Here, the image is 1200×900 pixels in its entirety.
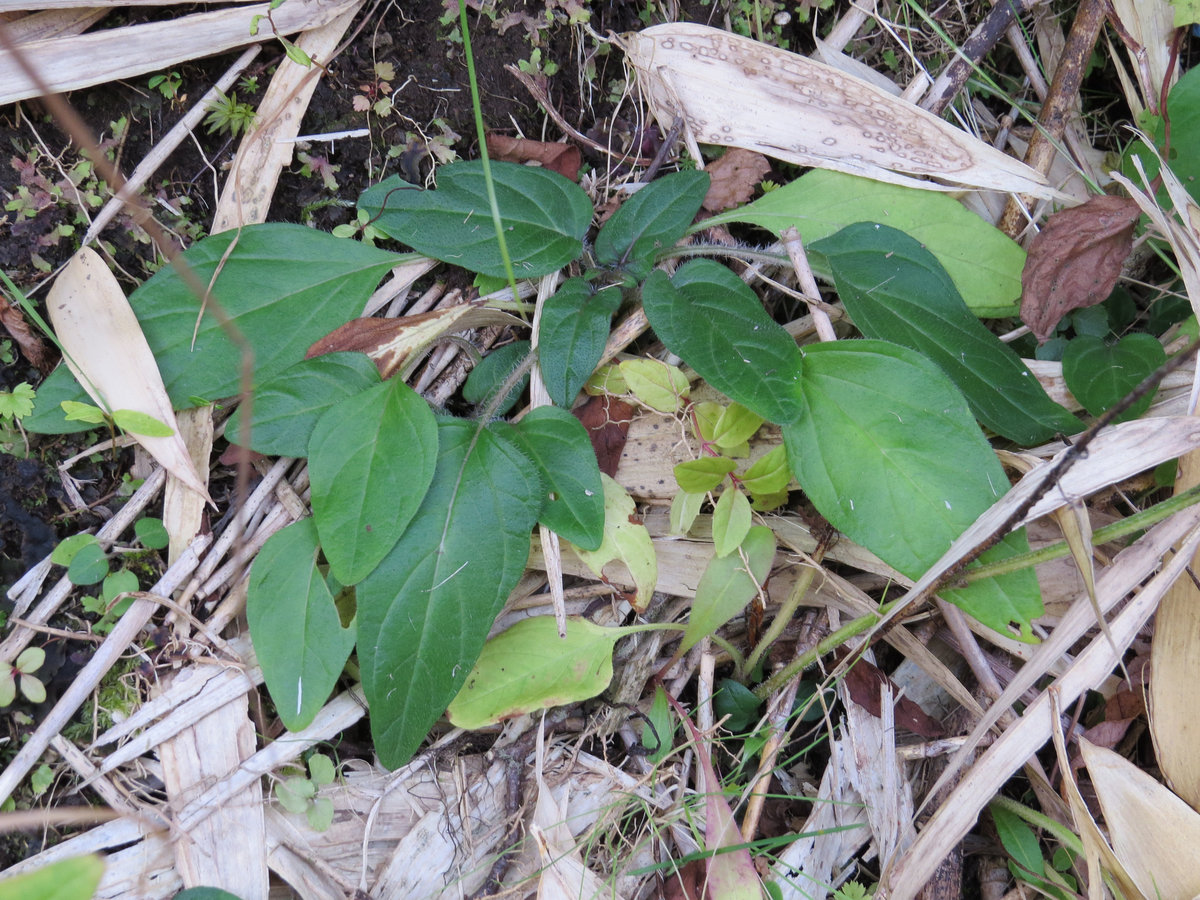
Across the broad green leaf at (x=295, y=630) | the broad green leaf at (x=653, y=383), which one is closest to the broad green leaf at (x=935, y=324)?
the broad green leaf at (x=653, y=383)

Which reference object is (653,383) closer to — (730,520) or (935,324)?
(730,520)

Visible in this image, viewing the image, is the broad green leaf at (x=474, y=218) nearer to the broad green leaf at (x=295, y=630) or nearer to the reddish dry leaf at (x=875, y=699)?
the broad green leaf at (x=295, y=630)

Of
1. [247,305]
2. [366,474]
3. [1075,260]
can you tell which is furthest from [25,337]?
[1075,260]

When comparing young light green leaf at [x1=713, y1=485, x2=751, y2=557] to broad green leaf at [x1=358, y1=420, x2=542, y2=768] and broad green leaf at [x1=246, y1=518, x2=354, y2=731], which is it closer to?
broad green leaf at [x1=358, y1=420, x2=542, y2=768]

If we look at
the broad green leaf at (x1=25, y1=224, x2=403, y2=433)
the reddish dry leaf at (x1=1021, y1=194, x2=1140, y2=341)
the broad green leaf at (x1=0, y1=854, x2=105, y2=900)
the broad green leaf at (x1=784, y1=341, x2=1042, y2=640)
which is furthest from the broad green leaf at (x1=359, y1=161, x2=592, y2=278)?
the broad green leaf at (x1=0, y1=854, x2=105, y2=900)

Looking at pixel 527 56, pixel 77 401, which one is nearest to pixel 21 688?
pixel 77 401
